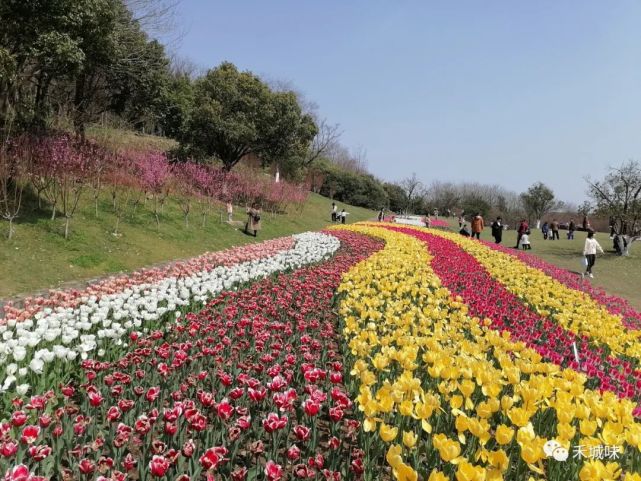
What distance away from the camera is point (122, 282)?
7992 millimetres

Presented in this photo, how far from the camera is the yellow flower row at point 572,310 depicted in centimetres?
590

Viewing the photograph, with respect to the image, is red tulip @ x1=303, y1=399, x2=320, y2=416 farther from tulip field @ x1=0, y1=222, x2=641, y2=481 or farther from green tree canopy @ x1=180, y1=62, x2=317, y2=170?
green tree canopy @ x1=180, y1=62, x2=317, y2=170

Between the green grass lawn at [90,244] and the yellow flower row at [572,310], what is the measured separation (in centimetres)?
977

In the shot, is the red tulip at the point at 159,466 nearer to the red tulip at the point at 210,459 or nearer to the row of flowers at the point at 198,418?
the row of flowers at the point at 198,418

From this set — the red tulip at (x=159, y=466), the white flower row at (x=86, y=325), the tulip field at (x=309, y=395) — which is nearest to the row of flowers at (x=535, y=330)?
the tulip field at (x=309, y=395)

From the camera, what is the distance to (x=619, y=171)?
2683 centimetres

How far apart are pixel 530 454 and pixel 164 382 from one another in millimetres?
3066

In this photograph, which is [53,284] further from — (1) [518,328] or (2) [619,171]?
(2) [619,171]

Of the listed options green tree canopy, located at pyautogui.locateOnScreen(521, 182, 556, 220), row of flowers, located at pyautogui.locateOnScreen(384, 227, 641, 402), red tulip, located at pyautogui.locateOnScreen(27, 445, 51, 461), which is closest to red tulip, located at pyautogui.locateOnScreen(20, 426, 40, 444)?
red tulip, located at pyautogui.locateOnScreen(27, 445, 51, 461)

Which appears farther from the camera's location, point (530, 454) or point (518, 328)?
point (518, 328)

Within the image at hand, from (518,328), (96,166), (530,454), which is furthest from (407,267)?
(96,166)

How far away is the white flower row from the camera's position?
416cm

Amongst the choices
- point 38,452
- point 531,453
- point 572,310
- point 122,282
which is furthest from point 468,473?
point 122,282

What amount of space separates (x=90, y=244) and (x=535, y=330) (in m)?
11.7
